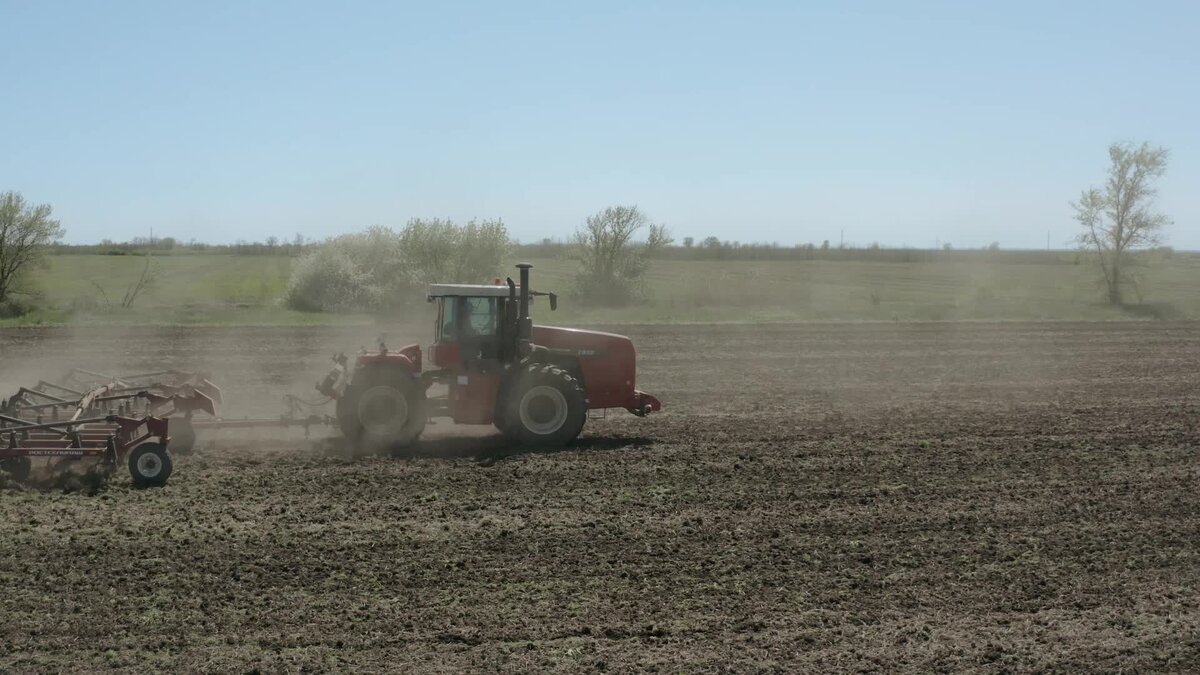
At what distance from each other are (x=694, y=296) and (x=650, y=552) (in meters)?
34.1

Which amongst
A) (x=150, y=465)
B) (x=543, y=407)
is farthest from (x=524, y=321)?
(x=150, y=465)

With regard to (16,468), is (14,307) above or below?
above

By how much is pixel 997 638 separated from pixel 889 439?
260 inches

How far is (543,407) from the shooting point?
1245cm

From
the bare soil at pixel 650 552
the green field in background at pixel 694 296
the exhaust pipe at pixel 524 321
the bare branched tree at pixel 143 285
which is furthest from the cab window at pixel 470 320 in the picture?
the bare branched tree at pixel 143 285

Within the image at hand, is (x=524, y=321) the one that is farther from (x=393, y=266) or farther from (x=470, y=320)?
(x=393, y=266)

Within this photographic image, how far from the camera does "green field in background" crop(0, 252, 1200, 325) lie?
32656 millimetres

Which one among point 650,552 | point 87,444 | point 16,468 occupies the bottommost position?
point 650,552

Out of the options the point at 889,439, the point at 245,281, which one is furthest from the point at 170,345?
the point at 245,281

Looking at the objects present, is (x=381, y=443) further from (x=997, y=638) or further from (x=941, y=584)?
(x=997, y=638)

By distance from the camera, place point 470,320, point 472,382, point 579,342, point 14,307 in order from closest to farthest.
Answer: point 472,382, point 470,320, point 579,342, point 14,307

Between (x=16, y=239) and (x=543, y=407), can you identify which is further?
(x=16, y=239)

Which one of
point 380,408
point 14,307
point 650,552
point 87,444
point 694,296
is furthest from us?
point 694,296

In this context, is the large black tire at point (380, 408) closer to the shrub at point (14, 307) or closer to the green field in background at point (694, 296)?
the green field in background at point (694, 296)
